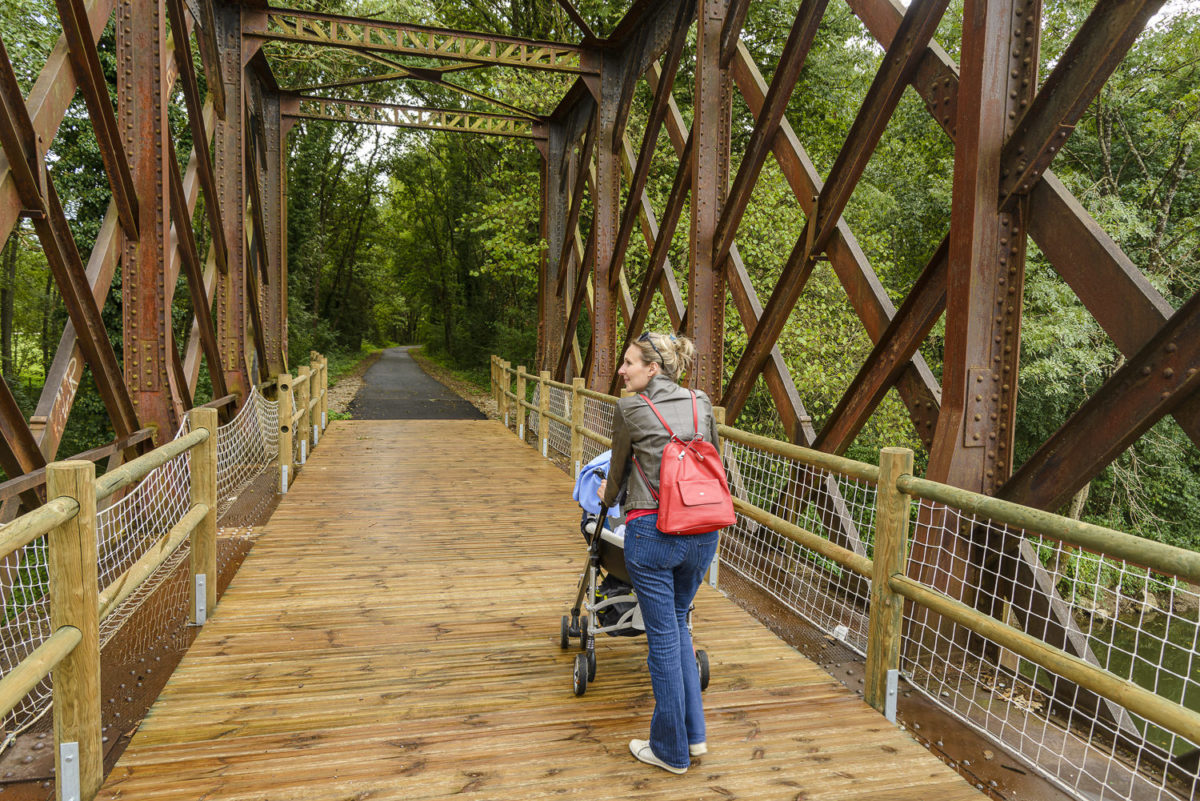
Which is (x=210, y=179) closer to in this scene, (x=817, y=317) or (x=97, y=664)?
(x=97, y=664)

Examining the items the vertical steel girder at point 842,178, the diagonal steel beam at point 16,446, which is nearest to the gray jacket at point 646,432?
the vertical steel girder at point 842,178

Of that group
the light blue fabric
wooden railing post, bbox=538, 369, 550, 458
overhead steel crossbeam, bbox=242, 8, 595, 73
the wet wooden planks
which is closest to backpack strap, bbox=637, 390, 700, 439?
the light blue fabric

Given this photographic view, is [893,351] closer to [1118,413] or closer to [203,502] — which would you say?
[1118,413]

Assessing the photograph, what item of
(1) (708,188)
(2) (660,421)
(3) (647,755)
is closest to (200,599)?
(3) (647,755)

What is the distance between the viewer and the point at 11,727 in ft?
9.53

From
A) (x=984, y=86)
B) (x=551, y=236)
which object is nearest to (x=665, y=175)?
(x=551, y=236)

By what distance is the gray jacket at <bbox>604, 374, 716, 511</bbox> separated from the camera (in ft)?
8.72

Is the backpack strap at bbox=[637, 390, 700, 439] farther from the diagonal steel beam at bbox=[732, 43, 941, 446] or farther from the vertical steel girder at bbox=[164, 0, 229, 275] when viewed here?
the vertical steel girder at bbox=[164, 0, 229, 275]

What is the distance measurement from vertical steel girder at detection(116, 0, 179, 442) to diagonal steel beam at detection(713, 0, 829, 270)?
4499 millimetres

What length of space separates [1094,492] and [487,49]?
13380mm

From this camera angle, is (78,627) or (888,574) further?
(888,574)

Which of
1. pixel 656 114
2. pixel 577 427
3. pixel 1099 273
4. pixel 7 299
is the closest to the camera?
pixel 1099 273

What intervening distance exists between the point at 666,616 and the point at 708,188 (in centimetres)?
494

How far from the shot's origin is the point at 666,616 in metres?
2.65
